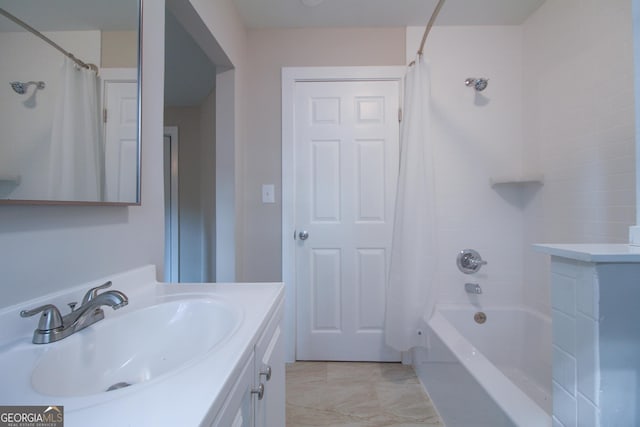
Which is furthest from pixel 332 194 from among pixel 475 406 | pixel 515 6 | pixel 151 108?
pixel 515 6

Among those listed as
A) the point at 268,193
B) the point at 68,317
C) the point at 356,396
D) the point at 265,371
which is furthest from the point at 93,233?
the point at 356,396

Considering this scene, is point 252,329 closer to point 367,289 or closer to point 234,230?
point 234,230

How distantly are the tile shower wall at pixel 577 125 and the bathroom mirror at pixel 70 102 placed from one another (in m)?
1.97

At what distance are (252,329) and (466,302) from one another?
1.69 meters

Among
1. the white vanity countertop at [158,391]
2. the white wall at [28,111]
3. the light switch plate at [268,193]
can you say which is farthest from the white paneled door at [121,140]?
the light switch plate at [268,193]

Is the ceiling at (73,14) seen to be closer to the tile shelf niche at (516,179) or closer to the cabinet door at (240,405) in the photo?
the cabinet door at (240,405)

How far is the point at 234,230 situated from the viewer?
1.66 m

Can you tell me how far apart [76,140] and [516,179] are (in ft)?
6.90

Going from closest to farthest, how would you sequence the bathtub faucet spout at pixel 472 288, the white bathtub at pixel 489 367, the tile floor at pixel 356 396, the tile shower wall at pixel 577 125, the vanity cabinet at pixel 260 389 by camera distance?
the vanity cabinet at pixel 260 389 < the white bathtub at pixel 489 367 < the tile shower wall at pixel 577 125 < the tile floor at pixel 356 396 < the bathtub faucet spout at pixel 472 288

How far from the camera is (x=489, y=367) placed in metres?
1.01

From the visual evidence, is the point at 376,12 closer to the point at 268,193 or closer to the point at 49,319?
the point at 268,193

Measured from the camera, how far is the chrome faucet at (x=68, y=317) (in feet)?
1.68

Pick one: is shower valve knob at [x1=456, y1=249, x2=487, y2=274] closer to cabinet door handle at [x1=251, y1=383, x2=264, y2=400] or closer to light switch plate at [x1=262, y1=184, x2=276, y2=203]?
light switch plate at [x1=262, y1=184, x2=276, y2=203]

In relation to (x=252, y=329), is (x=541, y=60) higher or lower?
higher
